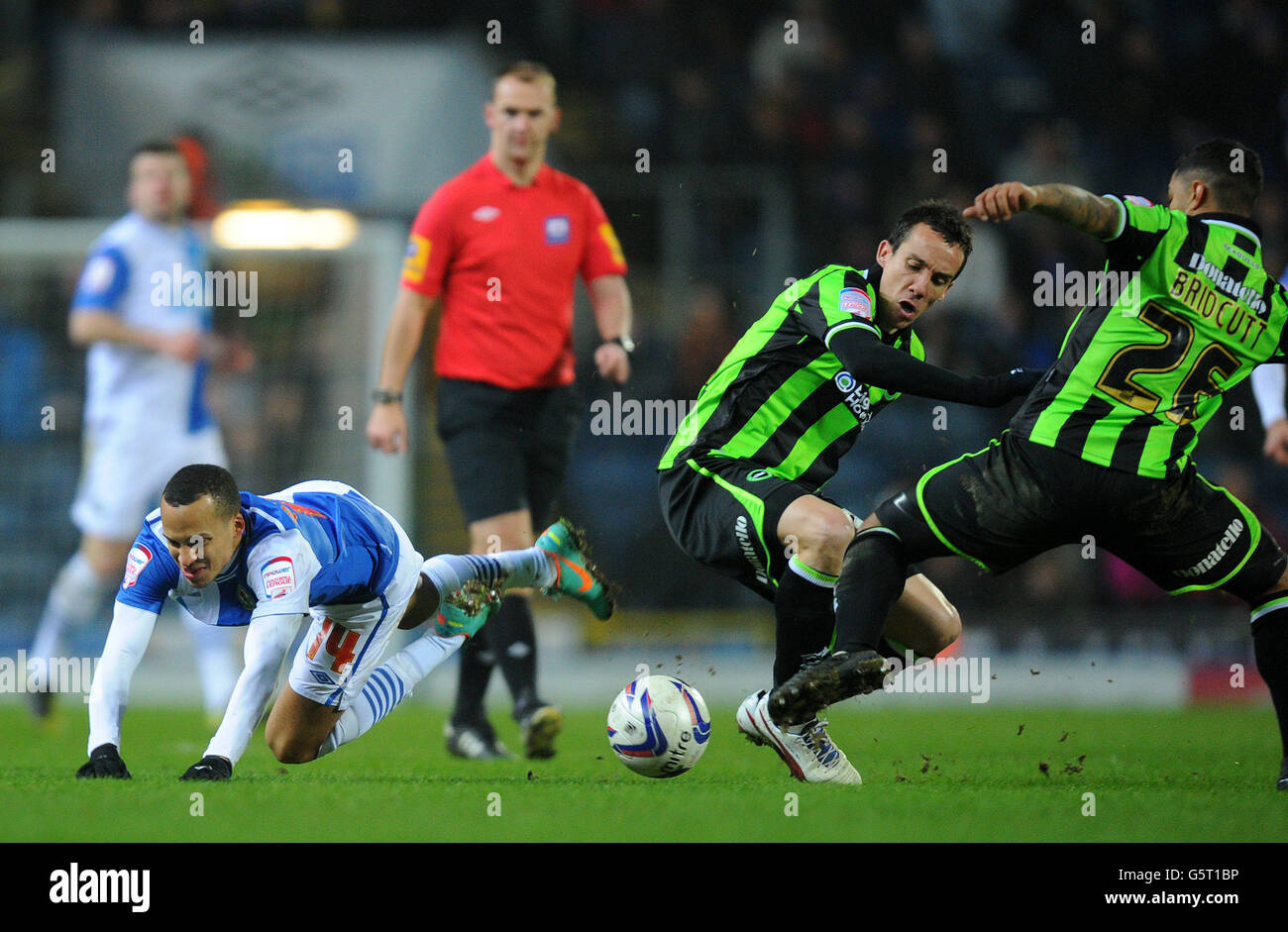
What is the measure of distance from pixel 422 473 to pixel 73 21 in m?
5.69

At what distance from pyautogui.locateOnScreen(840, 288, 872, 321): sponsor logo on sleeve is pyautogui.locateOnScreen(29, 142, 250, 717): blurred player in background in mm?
4244

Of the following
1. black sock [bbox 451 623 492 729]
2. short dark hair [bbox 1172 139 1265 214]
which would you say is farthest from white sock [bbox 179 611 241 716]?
short dark hair [bbox 1172 139 1265 214]

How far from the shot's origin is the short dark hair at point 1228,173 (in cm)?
492

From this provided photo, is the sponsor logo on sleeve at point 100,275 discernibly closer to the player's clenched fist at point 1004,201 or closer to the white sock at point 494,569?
the white sock at point 494,569

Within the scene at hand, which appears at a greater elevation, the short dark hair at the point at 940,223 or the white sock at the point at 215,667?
the short dark hair at the point at 940,223

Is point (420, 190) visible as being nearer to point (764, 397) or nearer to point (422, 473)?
point (422, 473)

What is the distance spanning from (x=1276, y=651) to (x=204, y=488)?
319 centimetres

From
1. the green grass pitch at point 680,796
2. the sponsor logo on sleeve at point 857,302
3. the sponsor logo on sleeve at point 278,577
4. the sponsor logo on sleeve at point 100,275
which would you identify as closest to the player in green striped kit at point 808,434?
the sponsor logo on sleeve at point 857,302

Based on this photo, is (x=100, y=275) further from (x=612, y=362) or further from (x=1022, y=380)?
(x=1022, y=380)

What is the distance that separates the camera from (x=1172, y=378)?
482cm

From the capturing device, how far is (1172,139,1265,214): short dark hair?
492cm

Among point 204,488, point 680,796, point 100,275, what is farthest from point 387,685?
point 100,275

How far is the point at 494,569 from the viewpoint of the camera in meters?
5.98
